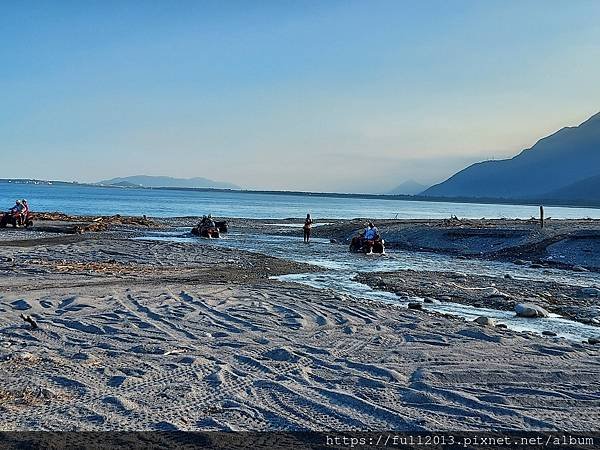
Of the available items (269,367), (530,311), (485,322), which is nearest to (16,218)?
(530,311)

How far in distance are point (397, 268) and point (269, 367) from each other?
16.5 meters

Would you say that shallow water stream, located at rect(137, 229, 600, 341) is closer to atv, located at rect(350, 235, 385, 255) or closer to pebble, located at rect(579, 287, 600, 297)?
atv, located at rect(350, 235, 385, 255)

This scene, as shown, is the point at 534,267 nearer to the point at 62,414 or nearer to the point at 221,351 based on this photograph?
the point at 221,351

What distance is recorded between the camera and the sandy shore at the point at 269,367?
6.89m

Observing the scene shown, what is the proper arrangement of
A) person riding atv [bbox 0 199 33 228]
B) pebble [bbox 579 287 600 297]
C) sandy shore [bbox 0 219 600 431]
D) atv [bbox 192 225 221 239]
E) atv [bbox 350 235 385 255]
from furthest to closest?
person riding atv [bbox 0 199 33 228], atv [bbox 192 225 221 239], atv [bbox 350 235 385 255], pebble [bbox 579 287 600 297], sandy shore [bbox 0 219 600 431]

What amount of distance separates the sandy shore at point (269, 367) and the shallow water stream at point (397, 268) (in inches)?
61.2

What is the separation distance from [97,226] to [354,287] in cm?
3060

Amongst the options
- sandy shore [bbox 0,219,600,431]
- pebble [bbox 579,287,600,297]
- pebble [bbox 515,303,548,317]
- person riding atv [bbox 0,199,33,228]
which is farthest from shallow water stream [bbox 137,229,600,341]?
person riding atv [bbox 0,199,33,228]

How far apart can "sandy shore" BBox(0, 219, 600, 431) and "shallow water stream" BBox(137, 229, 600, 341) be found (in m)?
1.55

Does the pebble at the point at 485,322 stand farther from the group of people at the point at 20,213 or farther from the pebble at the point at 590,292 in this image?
the group of people at the point at 20,213

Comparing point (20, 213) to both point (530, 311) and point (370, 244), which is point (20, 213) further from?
point (530, 311)

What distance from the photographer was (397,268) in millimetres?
24781

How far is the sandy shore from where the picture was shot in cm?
689

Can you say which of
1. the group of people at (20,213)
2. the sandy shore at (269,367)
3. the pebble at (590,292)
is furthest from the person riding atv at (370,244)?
the group of people at (20,213)
